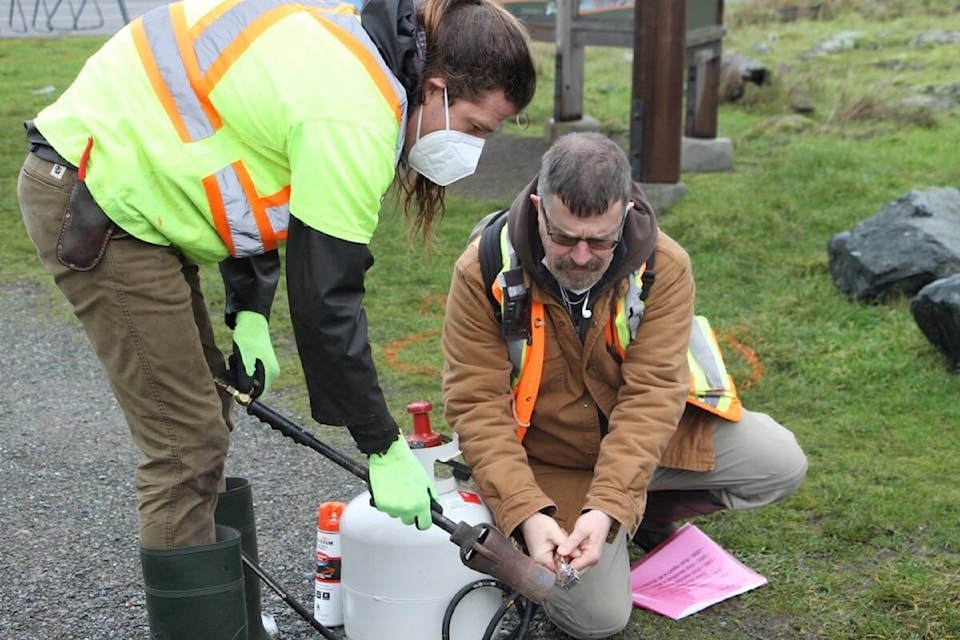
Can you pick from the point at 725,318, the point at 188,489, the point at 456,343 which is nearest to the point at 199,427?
the point at 188,489

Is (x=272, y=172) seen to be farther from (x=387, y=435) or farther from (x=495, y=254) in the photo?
(x=495, y=254)

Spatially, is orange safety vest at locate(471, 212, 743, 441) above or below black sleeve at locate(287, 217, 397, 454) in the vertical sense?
below

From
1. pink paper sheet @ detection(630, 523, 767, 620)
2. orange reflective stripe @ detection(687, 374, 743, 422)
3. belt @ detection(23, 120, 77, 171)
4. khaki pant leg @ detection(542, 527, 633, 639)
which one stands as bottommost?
pink paper sheet @ detection(630, 523, 767, 620)

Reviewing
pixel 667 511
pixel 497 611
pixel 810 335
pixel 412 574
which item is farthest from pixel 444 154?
pixel 810 335

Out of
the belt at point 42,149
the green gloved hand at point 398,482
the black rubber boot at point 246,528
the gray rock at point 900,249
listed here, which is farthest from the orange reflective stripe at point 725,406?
the gray rock at point 900,249

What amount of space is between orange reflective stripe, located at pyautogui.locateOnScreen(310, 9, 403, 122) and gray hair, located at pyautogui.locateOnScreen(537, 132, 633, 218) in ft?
2.07

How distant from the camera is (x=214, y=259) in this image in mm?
2422

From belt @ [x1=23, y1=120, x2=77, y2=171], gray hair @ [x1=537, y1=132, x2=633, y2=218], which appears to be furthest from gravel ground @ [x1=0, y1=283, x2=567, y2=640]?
belt @ [x1=23, y1=120, x2=77, y2=171]

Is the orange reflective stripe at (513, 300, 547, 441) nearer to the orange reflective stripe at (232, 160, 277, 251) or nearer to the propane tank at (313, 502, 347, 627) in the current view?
the propane tank at (313, 502, 347, 627)

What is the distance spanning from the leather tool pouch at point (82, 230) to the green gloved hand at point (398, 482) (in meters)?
0.68

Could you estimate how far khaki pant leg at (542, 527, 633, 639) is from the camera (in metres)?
2.88

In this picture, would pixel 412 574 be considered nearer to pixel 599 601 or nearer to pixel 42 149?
pixel 599 601

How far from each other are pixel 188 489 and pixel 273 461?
168 centimetres

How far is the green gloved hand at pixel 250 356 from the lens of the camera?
277 cm
